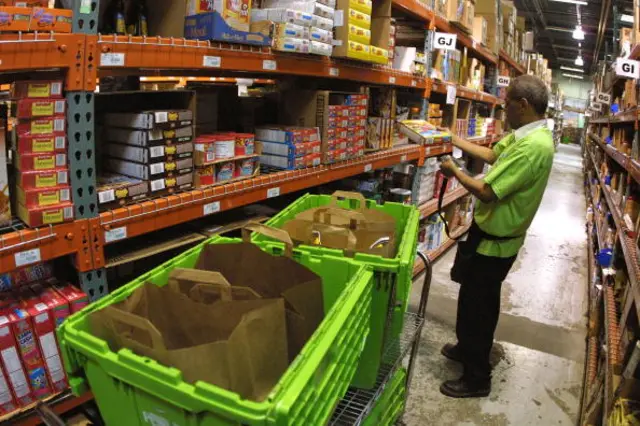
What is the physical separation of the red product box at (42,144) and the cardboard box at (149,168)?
35 centimetres

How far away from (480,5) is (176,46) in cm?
536

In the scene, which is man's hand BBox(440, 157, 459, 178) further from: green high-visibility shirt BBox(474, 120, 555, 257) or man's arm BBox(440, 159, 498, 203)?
green high-visibility shirt BBox(474, 120, 555, 257)

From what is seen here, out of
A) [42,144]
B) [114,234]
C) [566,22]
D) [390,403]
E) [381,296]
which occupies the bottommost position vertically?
[390,403]

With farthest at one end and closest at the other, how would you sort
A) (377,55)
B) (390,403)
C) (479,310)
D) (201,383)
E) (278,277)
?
(377,55), (479,310), (390,403), (278,277), (201,383)

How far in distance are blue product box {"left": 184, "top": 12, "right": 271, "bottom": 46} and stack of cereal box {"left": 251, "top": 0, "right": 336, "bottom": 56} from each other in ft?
0.82

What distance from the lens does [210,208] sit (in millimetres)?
2057

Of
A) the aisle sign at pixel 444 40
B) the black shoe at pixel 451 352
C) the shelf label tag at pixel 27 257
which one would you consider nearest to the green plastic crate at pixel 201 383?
the shelf label tag at pixel 27 257

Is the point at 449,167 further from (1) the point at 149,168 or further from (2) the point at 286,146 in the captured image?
(1) the point at 149,168

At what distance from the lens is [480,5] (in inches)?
236

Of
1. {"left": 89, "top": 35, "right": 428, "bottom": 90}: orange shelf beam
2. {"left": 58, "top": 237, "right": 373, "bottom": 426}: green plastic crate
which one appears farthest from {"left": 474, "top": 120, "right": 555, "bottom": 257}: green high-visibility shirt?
{"left": 58, "top": 237, "right": 373, "bottom": 426}: green plastic crate

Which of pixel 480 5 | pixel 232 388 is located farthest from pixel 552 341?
pixel 480 5

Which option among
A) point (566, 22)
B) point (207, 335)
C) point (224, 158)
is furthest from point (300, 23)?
point (566, 22)

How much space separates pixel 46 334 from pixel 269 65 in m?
1.42

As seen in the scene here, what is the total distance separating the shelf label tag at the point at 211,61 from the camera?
6.12 ft
